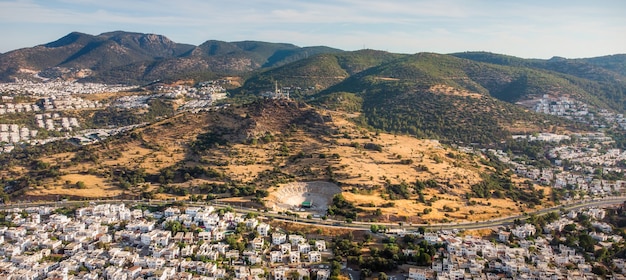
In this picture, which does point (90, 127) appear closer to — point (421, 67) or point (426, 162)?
point (426, 162)

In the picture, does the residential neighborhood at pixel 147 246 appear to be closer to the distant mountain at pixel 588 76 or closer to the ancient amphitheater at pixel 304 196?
the ancient amphitheater at pixel 304 196

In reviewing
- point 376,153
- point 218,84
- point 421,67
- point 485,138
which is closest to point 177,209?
point 376,153

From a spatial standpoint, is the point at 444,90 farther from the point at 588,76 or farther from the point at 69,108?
the point at 69,108

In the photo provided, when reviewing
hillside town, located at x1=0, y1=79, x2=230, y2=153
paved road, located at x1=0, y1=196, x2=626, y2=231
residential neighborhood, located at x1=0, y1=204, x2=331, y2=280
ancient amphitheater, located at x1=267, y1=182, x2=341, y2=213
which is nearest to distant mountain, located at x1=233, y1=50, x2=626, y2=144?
hillside town, located at x1=0, y1=79, x2=230, y2=153

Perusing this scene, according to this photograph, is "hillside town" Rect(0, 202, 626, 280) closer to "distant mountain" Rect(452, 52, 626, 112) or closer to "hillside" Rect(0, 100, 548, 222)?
"hillside" Rect(0, 100, 548, 222)

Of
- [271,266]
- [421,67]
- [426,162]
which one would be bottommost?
[271,266]

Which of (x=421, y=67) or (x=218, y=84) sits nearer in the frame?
(x=421, y=67)

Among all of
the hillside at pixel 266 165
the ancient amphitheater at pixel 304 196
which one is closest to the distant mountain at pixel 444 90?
the hillside at pixel 266 165
